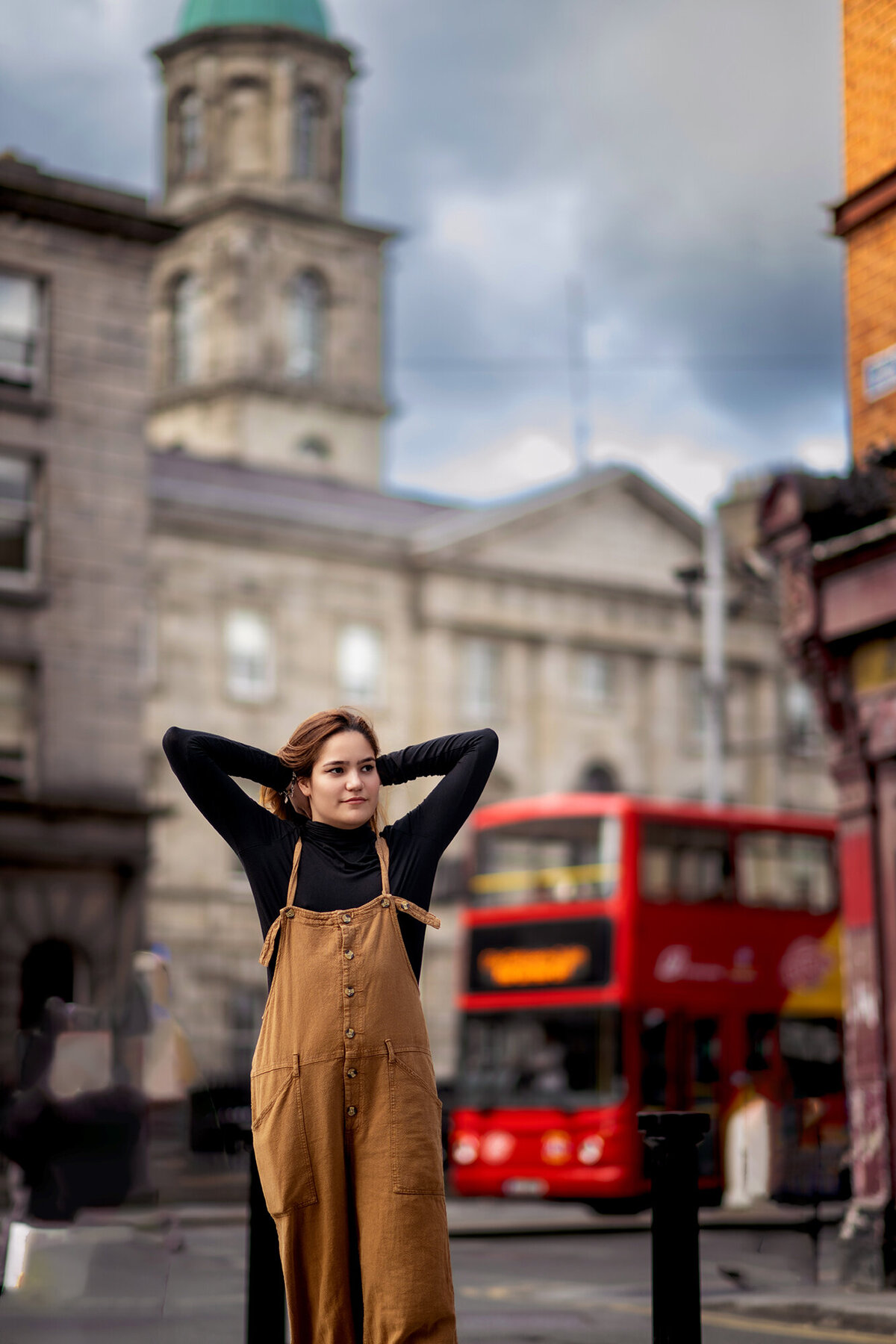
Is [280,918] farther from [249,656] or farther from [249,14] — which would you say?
[249,14]

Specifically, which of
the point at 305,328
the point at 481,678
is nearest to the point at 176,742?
the point at 481,678

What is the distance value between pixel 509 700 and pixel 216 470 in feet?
28.3

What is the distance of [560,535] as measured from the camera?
44.8 meters

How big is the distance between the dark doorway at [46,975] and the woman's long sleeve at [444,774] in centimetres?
2582

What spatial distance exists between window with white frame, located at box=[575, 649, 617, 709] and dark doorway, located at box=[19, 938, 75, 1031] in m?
17.5

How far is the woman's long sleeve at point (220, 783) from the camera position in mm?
4422

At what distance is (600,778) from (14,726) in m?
18.2

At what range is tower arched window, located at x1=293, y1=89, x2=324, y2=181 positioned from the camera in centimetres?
5628

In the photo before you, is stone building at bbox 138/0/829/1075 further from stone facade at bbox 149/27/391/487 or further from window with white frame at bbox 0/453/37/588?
window with white frame at bbox 0/453/37/588

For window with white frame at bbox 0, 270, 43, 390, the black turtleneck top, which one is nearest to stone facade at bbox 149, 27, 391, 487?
window with white frame at bbox 0, 270, 43, 390

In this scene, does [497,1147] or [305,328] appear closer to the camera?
[497,1147]

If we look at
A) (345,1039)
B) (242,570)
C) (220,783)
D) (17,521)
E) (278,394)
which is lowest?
(345,1039)

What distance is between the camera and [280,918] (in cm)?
435

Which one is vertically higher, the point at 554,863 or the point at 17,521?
the point at 17,521
